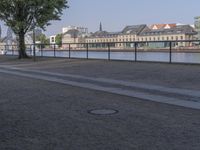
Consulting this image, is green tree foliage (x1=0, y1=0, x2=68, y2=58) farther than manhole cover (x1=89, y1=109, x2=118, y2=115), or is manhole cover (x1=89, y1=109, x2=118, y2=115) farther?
green tree foliage (x1=0, y1=0, x2=68, y2=58)

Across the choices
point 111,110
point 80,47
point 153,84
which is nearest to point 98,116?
point 111,110

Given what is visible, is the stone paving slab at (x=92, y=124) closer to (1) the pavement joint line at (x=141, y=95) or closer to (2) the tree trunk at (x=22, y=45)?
(1) the pavement joint line at (x=141, y=95)

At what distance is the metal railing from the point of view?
73.4 ft

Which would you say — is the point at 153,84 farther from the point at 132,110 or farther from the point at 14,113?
the point at 14,113

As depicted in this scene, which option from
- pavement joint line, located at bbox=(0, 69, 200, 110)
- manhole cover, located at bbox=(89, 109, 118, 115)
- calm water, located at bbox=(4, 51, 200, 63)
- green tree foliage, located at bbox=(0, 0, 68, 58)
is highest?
green tree foliage, located at bbox=(0, 0, 68, 58)

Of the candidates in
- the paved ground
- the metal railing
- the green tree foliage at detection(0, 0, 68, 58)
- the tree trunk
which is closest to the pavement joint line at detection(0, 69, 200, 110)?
the paved ground

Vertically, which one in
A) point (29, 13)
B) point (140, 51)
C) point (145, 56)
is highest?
point (29, 13)

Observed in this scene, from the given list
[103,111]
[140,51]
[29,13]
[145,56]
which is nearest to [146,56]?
[145,56]

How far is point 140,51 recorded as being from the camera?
82.9ft

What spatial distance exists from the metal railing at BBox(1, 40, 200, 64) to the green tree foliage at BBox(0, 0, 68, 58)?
2.56m

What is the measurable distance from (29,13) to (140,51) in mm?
12325

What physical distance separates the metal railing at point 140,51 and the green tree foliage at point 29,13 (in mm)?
2561

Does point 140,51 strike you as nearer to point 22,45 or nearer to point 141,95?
point 22,45

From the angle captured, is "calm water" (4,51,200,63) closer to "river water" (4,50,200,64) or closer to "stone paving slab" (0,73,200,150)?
"river water" (4,50,200,64)
